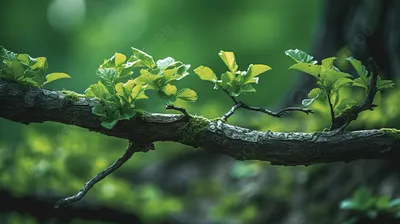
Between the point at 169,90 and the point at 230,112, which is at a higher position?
the point at 169,90

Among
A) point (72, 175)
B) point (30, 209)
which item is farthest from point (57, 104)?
point (72, 175)

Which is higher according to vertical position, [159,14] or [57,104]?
[57,104]

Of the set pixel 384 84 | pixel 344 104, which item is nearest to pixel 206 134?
pixel 344 104

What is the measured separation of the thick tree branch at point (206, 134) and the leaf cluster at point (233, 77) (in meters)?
0.13

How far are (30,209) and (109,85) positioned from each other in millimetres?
1740

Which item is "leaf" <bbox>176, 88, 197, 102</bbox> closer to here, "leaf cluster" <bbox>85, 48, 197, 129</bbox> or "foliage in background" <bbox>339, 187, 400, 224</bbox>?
"leaf cluster" <bbox>85, 48, 197, 129</bbox>

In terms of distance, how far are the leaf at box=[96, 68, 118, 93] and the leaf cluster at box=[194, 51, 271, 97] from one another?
0.84 feet

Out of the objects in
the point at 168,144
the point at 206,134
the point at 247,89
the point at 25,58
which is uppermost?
the point at 25,58

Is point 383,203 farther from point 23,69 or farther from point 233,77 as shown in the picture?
point 23,69

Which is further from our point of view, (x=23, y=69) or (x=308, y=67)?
(x=23, y=69)

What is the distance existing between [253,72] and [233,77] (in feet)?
0.22

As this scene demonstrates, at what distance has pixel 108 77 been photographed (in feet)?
5.46

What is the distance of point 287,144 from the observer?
175cm

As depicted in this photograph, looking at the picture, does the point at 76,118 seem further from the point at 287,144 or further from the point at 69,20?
the point at 69,20
